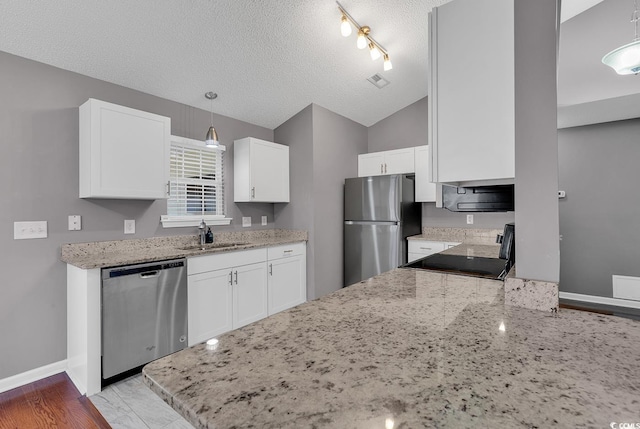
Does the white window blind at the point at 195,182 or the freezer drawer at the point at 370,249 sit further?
the freezer drawer at the point at 370,249

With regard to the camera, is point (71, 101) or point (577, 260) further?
point (577, 260)

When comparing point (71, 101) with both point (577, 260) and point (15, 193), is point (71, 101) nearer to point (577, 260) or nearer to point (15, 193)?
point (15, 193)

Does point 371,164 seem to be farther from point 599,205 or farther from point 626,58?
point 599,205

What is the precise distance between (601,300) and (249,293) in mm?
4377

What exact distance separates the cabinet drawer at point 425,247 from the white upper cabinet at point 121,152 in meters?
2.82

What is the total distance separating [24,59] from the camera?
7.27 ft

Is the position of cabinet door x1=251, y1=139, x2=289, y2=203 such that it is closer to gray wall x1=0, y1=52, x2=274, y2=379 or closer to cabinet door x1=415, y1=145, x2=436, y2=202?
gray wall x1=0, y1=52, x2=274, y2=379

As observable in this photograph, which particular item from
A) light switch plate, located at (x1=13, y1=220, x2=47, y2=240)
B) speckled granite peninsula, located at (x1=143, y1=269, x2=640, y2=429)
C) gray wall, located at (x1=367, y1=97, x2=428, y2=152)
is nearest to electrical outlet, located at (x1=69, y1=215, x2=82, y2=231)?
light switch plate, located at (x1=13, y1=220, x2=47, y2=240)

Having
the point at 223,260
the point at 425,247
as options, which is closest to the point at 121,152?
the point at 223,260

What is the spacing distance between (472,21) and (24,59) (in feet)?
9.97

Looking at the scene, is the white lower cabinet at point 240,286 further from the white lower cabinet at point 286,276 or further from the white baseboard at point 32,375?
the white baseboard at point 32,375

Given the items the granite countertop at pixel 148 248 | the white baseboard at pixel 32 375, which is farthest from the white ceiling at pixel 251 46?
the white baseboard at pixel 32 375

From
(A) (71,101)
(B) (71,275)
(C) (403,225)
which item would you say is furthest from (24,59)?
(C) (403,225)

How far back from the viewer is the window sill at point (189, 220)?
9.83ft
